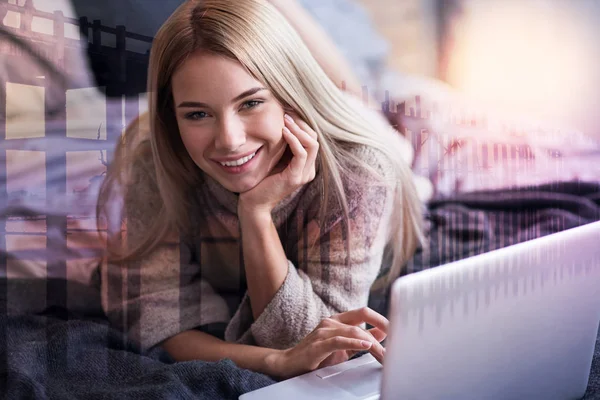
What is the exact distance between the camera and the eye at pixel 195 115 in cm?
90

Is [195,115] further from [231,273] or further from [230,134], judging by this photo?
[231,273]

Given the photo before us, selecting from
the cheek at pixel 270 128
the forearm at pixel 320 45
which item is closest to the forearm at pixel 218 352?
the cheek at pixel 270 128

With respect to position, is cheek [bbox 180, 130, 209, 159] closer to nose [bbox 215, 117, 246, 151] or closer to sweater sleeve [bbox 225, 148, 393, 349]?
nose [bbox 215, 117, 246, 151]

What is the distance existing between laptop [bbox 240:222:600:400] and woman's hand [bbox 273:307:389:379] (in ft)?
0.39

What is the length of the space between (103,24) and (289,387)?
595 millimetres

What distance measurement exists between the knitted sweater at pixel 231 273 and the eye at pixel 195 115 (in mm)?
112

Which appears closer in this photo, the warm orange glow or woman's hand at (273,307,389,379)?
woman's hand at (273,307,389,379)

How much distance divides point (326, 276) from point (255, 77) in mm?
373

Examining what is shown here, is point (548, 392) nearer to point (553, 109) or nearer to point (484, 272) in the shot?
point (484, 272)

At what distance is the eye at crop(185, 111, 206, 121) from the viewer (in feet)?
2.96

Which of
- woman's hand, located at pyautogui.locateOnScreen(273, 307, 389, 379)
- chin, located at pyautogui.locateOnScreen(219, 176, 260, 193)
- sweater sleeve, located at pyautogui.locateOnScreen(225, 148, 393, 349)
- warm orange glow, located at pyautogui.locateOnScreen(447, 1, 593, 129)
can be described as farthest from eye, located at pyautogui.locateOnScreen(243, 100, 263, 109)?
warm orange glow, located at pyautogui.locateOnScreen(447, 1, 593, 129)

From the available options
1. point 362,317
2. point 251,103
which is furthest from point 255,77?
point 362,317

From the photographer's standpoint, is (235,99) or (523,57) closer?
(235,99)

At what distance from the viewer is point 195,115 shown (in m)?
0.91
